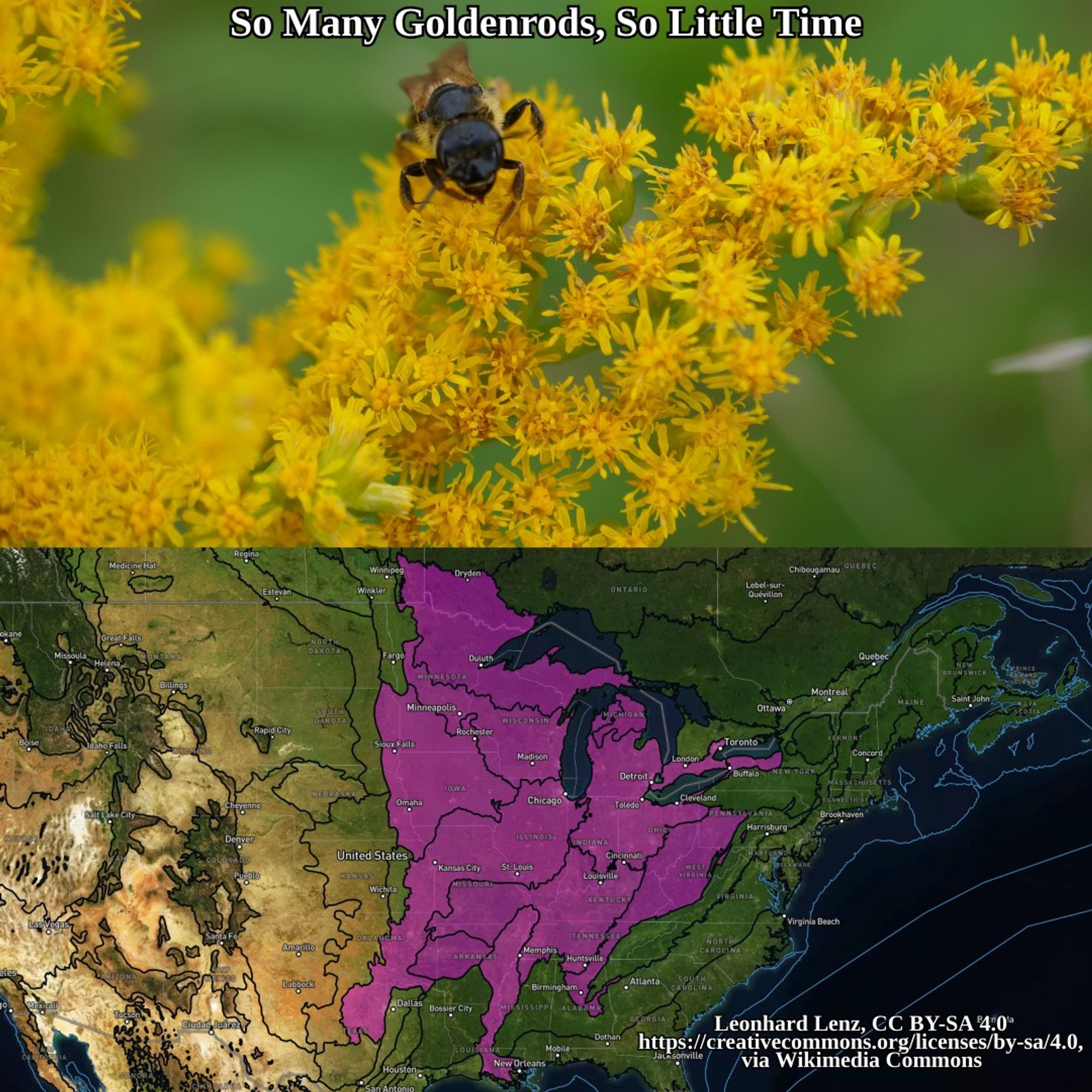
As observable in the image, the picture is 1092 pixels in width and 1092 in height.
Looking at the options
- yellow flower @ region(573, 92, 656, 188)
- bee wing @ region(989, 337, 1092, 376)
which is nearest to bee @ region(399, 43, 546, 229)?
yellow flower @ region(573, 92, 656, 188)

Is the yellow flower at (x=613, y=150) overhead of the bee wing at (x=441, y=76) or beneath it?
beneath

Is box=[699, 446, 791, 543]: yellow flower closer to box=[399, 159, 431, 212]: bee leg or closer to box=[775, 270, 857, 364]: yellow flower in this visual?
box=[775, 270, 857, 364]: yellow flower

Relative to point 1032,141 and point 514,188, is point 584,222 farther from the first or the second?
point 1032,141

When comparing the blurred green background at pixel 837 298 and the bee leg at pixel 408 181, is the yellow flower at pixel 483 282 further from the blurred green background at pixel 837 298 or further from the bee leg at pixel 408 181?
the blurred green background at pixel 837 298

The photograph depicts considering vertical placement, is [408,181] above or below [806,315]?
above

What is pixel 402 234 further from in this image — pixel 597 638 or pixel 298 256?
pixel 597 638

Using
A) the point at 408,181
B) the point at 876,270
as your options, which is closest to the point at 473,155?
the point at 408,181

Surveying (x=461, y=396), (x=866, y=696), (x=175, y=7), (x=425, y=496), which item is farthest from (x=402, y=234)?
(x=866, y=696)

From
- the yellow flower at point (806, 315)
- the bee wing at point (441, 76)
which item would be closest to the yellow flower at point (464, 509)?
the yellow flower at point (806, 315)
